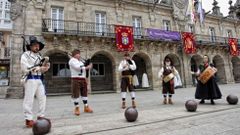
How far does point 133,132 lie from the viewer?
322 centimetres

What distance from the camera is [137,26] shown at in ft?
57.0

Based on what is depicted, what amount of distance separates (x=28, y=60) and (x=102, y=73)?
1281 centimetres

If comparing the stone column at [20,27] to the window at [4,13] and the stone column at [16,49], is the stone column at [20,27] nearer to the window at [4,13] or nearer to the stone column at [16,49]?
the stone column at [16,49]

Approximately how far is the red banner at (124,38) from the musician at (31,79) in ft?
35.0

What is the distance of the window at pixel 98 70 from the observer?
16.4 m

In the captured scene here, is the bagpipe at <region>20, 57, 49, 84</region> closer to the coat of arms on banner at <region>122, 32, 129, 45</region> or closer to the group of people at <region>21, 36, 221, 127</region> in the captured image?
the group of people at <region>21, 36, 221, 127</region>

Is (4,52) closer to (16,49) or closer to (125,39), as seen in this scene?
(16,49)

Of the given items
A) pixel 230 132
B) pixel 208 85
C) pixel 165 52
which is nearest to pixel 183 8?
pixel 165 52

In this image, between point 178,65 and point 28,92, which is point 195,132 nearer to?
point 28,92

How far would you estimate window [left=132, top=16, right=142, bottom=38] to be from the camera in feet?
53.6

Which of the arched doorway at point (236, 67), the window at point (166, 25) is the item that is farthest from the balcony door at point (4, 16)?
the arched doorway at point (236, 67)

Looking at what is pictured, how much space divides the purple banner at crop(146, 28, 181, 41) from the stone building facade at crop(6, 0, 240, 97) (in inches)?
15.9

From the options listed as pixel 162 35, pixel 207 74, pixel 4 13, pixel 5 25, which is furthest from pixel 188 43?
pixel 4 13

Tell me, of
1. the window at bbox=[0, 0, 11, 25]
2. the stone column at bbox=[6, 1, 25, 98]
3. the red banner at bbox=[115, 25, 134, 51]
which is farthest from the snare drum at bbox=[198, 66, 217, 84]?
the window at bbox=[0, 0, 11, 25]
